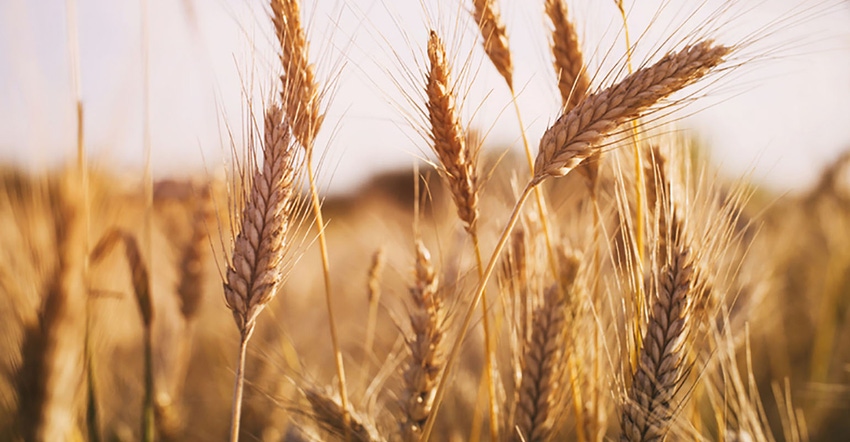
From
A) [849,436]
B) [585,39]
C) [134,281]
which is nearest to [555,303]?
[585,39]

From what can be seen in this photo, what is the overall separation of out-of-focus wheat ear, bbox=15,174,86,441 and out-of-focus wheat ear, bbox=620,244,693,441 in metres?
1.12

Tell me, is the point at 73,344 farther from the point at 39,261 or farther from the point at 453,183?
the point at 453,183

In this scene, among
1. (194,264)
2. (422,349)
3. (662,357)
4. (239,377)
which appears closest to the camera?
(239,377)

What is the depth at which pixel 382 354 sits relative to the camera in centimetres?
360

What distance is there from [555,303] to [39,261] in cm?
113

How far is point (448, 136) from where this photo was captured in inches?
42.1

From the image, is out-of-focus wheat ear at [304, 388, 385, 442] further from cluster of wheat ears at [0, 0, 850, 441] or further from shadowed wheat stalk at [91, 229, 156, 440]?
shadowed wheat stalk at [91, 229, 156, 440]

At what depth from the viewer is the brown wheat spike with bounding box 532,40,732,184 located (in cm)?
93

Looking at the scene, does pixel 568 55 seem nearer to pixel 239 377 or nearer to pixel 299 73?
pixel 299 73

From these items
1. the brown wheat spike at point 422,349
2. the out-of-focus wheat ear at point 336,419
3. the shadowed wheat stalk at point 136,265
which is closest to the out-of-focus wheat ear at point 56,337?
the shadowed wheat stalk at point 136,265

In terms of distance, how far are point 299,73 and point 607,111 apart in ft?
1.93

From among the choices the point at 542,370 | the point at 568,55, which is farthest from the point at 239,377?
the point at 568,55

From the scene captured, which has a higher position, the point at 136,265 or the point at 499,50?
the point at 499,50

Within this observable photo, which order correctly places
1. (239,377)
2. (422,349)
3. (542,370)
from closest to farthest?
1. (239,377)
2. (422,349)
3. (542,370)
